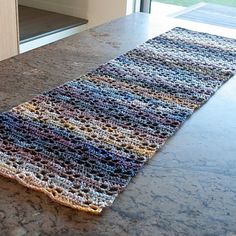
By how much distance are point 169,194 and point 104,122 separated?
26 centimetres

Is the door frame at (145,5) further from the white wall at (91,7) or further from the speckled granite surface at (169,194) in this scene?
the speckled granite surface at (169,194)

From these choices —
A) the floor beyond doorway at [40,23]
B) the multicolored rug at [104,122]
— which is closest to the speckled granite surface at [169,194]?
the multicolored rug at [104,122]

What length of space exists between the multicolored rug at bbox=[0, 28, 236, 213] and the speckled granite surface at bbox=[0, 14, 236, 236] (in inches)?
0.9

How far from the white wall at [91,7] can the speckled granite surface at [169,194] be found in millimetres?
1942

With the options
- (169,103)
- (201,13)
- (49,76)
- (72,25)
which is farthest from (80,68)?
(72,25)

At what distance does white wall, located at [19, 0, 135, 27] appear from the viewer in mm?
2879

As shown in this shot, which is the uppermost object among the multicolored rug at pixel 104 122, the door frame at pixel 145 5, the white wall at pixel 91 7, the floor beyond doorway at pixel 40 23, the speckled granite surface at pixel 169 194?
the multicolored rug at pixel 104 122

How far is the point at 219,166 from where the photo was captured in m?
0.75

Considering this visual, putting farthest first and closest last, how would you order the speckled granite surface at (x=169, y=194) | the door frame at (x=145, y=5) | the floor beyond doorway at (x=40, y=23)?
the door frame at (x=145, y=5), the floor beyond doorway at (x=40, y=23), the speckled granite surface at (x=169, y=194)

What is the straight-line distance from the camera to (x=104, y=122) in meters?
0.87

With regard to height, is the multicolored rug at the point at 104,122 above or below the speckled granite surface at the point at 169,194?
above

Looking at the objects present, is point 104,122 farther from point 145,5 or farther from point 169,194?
point 145,5

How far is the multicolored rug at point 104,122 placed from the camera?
2.21 ft

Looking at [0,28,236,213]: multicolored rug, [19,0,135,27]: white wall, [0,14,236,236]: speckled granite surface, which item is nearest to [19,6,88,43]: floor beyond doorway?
[19,0,135,27]: white wall
